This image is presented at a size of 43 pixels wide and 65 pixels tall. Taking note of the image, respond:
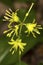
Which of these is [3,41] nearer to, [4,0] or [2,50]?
[2,50]

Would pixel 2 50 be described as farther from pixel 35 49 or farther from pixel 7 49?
pixel 35 49

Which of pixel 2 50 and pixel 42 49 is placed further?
pixel 42 49

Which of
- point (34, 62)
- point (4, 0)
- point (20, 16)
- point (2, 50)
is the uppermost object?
point (4, 0)

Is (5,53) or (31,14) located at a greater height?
(31,14)

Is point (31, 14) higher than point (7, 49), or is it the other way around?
point (31, 14)

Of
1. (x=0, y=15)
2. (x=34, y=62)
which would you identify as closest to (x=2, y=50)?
(x=0, y=15)

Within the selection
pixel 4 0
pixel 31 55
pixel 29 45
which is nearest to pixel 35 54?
pixel 31 55

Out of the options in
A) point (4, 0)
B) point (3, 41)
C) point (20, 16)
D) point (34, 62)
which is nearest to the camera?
point (20, 16)

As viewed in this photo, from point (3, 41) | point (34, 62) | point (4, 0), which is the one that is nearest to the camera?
Answer: point (3, 41)

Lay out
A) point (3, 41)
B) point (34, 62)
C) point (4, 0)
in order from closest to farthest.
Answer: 1. point (3, 41)
2. point (4, 0)
3. point (34, 62)
